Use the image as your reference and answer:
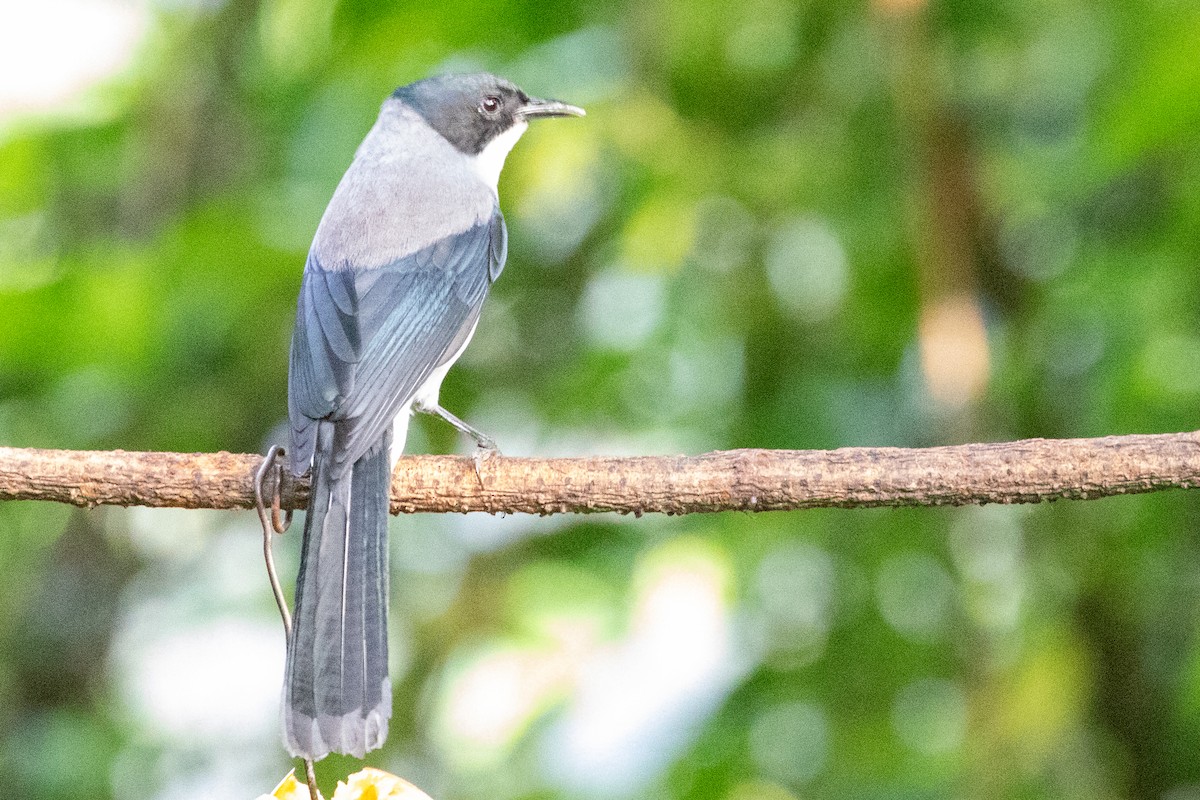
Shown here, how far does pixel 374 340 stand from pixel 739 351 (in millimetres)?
1698

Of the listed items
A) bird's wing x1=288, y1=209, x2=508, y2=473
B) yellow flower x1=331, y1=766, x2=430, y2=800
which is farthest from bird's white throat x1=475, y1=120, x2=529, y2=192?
yellow flower x1=331, y1=766, x2=430, y2=800

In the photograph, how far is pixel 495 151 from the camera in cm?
477

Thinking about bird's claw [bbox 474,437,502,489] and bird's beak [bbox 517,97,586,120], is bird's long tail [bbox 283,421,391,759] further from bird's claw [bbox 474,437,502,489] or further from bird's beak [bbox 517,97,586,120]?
bird's beak [bbox 517,97,586,120]

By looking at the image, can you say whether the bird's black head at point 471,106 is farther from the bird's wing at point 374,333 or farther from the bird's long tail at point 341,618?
the bird's long tail at point 341,618

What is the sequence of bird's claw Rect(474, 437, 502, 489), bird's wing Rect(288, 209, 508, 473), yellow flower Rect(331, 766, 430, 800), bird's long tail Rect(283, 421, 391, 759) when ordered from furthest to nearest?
bird's wing Rect(288, 209, 508, 473) < bird's claw Rect(474, 437, 502, 489) < bird's long tail Rect(283, 421, 391, 759) < yellow flower Rect(331, 766, 430, 800)

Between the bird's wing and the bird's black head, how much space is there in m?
0.73

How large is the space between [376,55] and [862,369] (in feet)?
6.27

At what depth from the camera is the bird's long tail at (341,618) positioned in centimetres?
278

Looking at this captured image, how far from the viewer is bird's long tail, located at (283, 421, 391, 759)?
278 cm

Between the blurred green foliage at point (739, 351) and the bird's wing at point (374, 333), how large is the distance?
61cm

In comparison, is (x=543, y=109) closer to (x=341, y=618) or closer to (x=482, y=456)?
(x=482, y=456)

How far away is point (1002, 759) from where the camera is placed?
3920 millimetres

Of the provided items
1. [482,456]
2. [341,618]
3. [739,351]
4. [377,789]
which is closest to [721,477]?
[482,456]

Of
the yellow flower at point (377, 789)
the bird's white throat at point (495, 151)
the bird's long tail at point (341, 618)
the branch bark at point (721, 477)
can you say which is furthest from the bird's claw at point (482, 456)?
the bird's white throat at point (495, 151)
